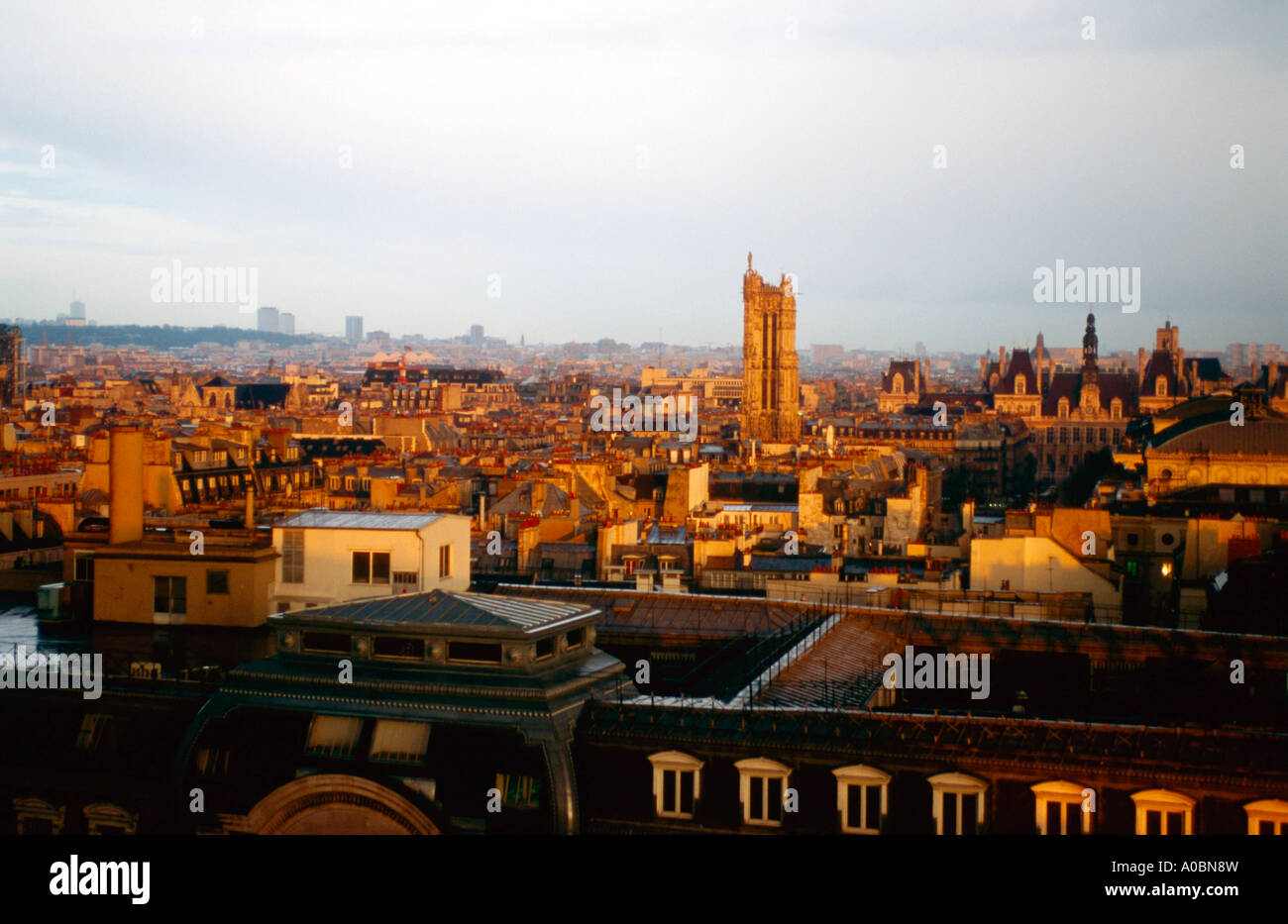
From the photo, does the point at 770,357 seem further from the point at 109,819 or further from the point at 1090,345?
the point at 109,819

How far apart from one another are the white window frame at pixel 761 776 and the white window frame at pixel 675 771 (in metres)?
0.42

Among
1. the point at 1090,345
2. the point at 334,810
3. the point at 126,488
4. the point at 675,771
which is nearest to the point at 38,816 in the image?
the point at 334,810

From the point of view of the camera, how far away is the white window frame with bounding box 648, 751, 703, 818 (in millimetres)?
14102

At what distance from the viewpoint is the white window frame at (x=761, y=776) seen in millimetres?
13789

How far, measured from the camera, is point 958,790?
13344 millimetres

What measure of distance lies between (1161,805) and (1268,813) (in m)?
0.84

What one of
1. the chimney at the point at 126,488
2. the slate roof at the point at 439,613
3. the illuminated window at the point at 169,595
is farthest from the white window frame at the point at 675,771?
the chimney at the point at 126,488

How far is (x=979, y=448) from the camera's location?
3652 inches

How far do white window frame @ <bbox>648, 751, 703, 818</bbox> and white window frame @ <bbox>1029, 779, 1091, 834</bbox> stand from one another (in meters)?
3.05

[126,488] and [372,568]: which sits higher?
[126,488]

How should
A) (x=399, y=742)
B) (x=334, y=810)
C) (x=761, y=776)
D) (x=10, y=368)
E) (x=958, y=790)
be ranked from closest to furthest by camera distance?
(x=958, y=790) → (x=761, y=776) → (x=334, y=810) → (x=399, y=742) → (x=10, y=368)

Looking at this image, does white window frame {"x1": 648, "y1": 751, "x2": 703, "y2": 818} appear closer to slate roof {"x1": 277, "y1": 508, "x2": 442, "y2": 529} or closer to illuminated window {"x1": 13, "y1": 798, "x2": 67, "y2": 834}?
illuminated window {"x1": 13, "y1": 798, "x2": 67, "y2": 834}
